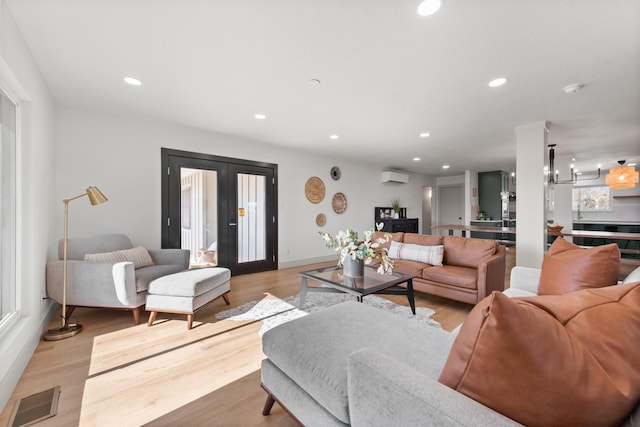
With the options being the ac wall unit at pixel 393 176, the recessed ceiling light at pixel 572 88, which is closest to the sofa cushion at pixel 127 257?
the recessed ceiling light at pixel 572 88

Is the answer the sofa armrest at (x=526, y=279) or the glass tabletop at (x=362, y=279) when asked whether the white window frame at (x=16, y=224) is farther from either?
the sofa armrest at (x=526, y=279)

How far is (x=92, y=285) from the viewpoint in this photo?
2.55 meters

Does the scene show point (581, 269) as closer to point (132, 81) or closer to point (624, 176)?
point (132, 81)

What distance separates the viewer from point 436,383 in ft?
2.49

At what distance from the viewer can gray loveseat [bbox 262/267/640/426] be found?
2.34 feet

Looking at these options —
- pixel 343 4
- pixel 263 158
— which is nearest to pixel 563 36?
pixel 343 4

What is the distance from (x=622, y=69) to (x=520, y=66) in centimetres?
90

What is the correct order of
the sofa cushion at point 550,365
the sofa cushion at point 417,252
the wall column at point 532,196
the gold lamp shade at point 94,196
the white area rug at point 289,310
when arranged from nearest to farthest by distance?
the sofa cushion at point 550,365 → the gold lamp shade at point 94,196 → the white area rug at point 289,310 → the sofa cushion at point 417,252 → the wall column at point 532,196

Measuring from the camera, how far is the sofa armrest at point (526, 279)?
2309mm

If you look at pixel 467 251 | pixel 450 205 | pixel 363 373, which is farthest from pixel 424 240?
pixel 450 205

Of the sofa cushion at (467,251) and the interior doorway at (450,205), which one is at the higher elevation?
the interior doorway at (450,205)

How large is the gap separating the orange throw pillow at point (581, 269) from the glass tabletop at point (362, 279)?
1131 millimetres

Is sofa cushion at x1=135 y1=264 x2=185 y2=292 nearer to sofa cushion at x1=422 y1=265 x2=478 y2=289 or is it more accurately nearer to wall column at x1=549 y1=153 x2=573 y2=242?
sofa cushion at x1=422 y1=265 x2=478 y2=289

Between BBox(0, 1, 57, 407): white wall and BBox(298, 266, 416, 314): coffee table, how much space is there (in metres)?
2.18
